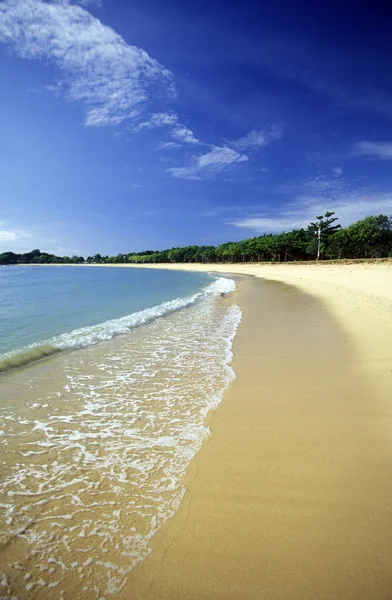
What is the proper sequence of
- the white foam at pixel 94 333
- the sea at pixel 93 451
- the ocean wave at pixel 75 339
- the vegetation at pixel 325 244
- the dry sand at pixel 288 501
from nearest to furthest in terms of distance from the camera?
the dry sand at pixel 288 501, the sea at pixel 93 451, the ocean wave at pixel 75 339, the white foam at pixel 94 333, the vegetation at pixel 325 244

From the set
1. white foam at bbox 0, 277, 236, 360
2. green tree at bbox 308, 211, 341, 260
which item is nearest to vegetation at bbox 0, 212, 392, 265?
green tree at bbox 308, 211, 341, 260

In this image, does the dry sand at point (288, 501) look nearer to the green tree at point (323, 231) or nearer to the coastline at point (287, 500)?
the coastline at point (287, 500)

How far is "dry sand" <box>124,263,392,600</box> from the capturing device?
1896mm

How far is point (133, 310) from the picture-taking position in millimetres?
15859

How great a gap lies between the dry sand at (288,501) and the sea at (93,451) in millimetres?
256

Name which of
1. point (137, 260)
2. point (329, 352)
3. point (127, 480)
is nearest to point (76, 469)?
point (127, 480)

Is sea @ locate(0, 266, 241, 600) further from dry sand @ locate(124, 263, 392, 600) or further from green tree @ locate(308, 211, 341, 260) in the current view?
green tree @ locate(308, 211, 341, 260)

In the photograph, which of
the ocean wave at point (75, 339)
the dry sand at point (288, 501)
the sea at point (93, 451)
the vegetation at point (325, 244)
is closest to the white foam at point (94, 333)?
the ocean wave at point (75, 339)

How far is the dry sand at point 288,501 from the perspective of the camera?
1896mm

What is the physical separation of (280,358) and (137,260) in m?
199

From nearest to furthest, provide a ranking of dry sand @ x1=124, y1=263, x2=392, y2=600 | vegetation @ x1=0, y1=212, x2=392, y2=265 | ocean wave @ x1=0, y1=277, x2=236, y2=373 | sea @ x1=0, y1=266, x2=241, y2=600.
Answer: dry sand @ x1=124, y1=263, x2=392, y2=600 < sea @ x1=0, y1=266, x2=241, y2=600 < ocean wave @ x1=0, y1=277, x2=236, y2=373 < vegetation @ x1=0, y1=212, x2=392, y2=265

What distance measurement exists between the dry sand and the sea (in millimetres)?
256

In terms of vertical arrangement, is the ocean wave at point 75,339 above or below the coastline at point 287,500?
below

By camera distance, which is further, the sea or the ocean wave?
the ocean wave
